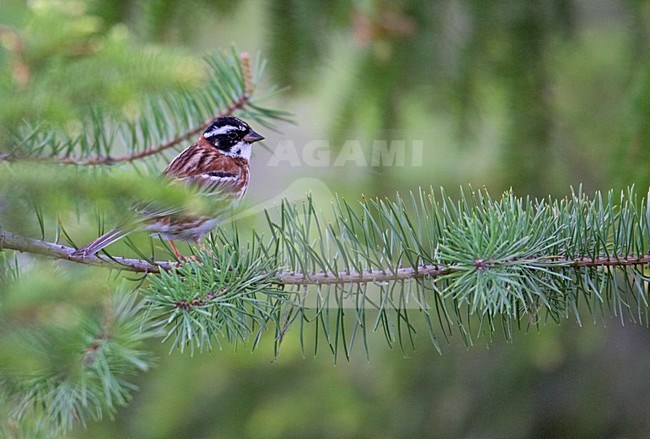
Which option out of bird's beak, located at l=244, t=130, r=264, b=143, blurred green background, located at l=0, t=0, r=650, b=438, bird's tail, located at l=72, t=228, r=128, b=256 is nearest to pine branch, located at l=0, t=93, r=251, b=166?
bird's tail, located at l=72, t=228, r=128, b=256

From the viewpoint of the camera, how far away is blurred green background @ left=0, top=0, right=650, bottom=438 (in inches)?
111

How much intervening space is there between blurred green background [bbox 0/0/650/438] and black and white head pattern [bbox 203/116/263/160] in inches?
9.2

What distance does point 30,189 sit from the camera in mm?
1328

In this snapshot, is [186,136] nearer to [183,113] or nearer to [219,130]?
[183,113]

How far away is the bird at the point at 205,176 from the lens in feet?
6.06

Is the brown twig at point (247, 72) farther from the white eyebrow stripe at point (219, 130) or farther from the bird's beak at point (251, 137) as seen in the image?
the bird's beak at point (251, 137)

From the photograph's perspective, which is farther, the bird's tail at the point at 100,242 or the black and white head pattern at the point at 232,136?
the black and white head pattern at the point at 232,136

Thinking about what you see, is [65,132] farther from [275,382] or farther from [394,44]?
[275,382]

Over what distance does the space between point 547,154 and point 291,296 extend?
1547mm

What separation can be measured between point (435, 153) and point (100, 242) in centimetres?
204

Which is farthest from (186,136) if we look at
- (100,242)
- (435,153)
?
(435,153)

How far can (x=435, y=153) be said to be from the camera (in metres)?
3.56

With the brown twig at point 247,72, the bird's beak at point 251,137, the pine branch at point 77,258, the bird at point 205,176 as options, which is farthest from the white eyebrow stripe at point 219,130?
the pine branch at point 77,258

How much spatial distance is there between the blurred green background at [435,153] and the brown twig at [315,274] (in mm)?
948
